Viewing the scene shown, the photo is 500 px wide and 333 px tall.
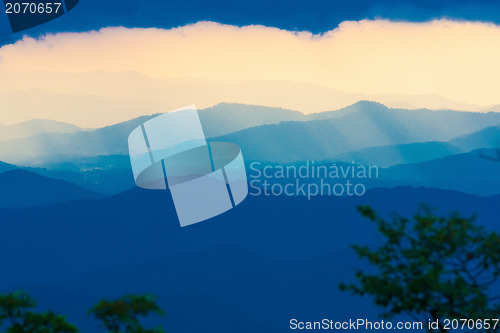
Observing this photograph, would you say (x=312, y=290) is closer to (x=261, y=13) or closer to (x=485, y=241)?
(x=261, y=13)

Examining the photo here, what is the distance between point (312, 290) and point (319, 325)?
772mm

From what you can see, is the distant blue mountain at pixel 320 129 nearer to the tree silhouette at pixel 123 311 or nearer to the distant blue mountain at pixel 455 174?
the distant blue mountain at pixel 455 174

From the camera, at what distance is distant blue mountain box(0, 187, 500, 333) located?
11906 millimetres

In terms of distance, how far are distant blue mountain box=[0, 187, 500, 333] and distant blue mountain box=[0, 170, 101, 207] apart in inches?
7.1

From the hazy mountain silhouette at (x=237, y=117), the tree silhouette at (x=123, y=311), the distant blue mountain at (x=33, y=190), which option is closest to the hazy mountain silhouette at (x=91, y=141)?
the hazy mountain silhouette at (x=237, y=117)

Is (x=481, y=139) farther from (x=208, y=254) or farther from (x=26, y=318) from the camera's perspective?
(x=26, y=318)

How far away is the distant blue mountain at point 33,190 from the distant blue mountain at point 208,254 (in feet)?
0.59

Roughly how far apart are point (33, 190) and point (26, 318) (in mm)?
7479

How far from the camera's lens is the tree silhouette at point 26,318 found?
494 cm

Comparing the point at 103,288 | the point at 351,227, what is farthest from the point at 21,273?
the point at 351,227

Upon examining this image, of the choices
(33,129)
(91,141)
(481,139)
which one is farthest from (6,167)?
(481,139)

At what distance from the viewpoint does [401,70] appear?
39.2 ft

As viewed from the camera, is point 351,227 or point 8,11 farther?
point 351,227

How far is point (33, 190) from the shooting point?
11914 millimetres
